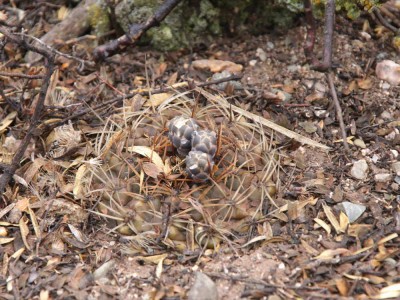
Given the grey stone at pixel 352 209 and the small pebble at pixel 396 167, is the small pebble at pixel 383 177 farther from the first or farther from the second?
the grey stone at pixel 352 209

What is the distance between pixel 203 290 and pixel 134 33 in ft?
4.67

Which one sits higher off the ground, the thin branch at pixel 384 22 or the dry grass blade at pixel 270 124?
the thin branch at pixel 384 22

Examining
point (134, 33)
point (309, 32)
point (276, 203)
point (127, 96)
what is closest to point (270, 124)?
point (276, 203)

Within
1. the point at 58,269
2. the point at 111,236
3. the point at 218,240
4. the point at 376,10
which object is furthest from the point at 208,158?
the point at 376,10

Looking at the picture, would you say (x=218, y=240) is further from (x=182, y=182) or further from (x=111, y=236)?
(x=111, y=236)

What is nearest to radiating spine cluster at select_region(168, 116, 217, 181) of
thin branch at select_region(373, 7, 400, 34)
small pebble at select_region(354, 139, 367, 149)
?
small pebble at select_region(354, 139, 367, 149)

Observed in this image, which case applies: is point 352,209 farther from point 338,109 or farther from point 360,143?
point 338,109

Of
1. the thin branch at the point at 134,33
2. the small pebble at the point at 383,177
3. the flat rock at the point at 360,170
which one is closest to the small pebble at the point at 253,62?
the thin branch at the point at 134,33

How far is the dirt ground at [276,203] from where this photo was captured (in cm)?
208

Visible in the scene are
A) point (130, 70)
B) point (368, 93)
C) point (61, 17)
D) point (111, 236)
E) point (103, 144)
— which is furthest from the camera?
point (61, 17)

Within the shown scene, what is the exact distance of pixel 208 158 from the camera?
2.23 meters

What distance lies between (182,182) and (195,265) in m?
0.34

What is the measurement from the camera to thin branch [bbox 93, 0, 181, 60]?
9.25 feet

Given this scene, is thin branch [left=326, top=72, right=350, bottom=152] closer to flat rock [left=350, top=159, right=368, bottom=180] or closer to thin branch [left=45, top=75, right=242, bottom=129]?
flat rock [left=350, top=159, right=368, bottom=180]
